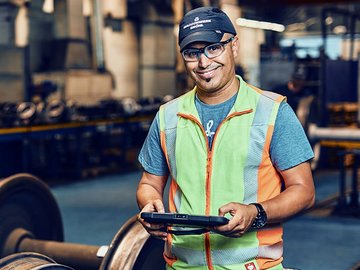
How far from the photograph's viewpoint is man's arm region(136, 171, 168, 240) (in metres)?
2.32

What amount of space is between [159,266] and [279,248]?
1.32 metres

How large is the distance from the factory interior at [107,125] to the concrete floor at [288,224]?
0.06 feet

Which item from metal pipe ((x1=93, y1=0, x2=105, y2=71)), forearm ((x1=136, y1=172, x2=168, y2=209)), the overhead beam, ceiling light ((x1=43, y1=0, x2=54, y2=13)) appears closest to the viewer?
forearm ((x1=136, y1=172, x2=168, y2=209))

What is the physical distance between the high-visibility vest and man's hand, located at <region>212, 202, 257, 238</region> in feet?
0.51

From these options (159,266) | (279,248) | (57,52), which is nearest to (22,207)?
(159,266)

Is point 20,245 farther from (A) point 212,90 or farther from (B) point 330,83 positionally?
(B) point 330,83

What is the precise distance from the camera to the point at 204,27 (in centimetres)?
228

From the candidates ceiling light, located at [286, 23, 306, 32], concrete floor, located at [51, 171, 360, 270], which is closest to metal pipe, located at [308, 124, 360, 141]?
concrete floor, located at [51, 171, 360, 270]

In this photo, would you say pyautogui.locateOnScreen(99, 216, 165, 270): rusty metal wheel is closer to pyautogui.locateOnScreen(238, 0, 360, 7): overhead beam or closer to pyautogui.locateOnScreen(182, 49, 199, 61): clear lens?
pyautogui.locateOnScreen(182, 49, 199, 61): clear lens

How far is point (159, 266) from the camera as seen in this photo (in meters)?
3.61

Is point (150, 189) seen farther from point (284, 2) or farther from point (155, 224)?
point (284, 2)

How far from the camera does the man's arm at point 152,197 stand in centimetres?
232

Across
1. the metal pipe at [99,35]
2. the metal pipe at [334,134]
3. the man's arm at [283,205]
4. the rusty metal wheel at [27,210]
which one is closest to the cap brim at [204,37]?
the man's arm at [283,205]

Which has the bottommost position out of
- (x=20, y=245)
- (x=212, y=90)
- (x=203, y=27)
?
(x=20, y=245)
